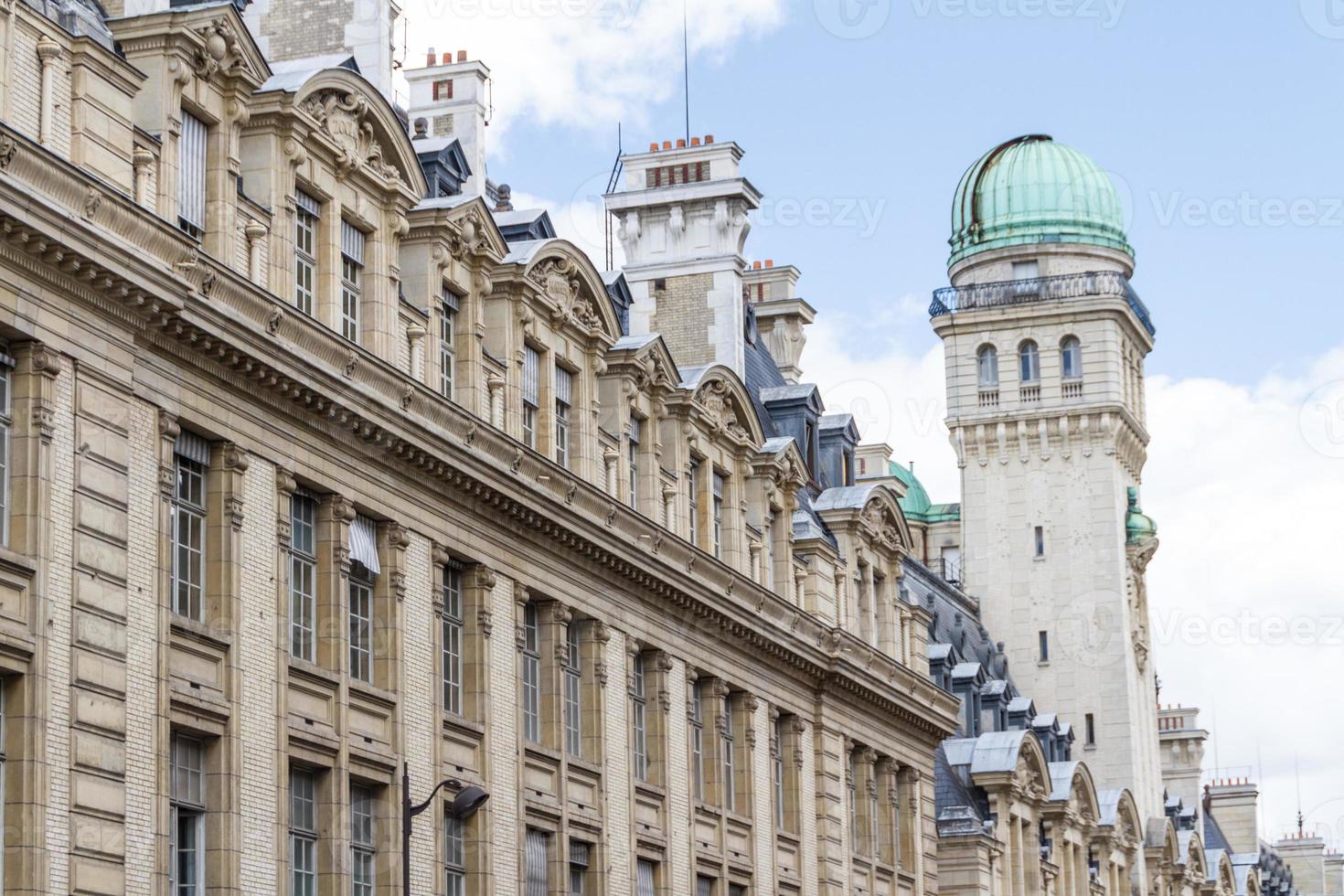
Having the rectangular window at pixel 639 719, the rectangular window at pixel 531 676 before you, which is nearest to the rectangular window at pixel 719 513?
the rectangular window at pixel 639 719

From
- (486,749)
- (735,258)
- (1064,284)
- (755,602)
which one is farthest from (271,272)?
(1064,284)

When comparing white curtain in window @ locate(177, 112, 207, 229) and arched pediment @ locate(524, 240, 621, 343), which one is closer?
white curtain in window @ locate(177, 112, 207, 229)

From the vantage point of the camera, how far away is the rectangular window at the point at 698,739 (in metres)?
50.0

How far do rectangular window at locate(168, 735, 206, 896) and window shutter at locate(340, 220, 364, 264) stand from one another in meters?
8.57

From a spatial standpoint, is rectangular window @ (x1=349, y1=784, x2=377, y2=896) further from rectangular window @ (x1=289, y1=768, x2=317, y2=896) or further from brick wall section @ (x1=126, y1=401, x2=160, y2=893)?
brick wall section @ (x1=126, y1=401, x2=160, y2=893)

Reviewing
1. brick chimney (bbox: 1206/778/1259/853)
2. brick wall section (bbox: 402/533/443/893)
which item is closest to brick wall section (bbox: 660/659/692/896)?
brick wall section (bbox: 402/533/443/893)

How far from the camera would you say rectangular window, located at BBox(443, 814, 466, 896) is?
3953 centimetres

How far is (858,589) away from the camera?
61.6 metres

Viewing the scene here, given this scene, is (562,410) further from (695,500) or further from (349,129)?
(349,129)

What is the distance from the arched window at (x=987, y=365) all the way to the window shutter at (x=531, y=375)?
160ft

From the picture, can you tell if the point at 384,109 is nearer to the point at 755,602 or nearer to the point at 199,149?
the point at 199,149

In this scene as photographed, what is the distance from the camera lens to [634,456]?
162ft

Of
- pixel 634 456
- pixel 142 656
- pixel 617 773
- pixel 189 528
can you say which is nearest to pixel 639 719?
pixel 617 773

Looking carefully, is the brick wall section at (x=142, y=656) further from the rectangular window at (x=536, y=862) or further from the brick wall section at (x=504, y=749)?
the rectangular window at (x=536, y=862)
